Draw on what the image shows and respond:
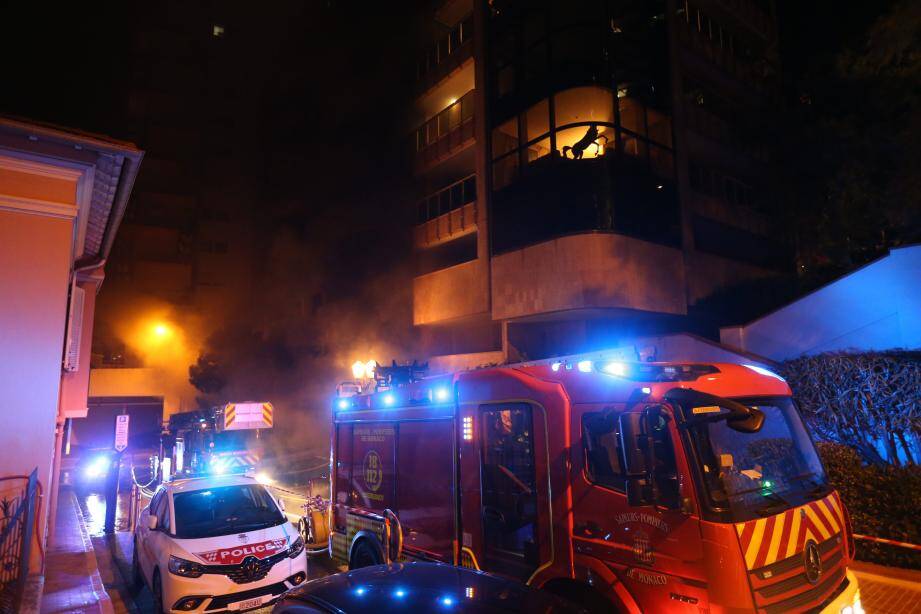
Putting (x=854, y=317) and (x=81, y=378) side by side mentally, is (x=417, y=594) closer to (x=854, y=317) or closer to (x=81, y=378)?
(x=81, y=378)

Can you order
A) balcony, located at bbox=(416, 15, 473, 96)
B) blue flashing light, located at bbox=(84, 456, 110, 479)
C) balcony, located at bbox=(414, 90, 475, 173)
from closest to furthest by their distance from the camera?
balcony, located at bbox=(414, 90, 475, 173) < balcony, located at bbox=(416, 15, 473, 96) < blue flashing light, located at bbox=(84, 456, 110, 479)

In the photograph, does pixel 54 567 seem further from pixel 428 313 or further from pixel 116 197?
pixel 428 313

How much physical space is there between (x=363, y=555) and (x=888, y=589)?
5.44 meters

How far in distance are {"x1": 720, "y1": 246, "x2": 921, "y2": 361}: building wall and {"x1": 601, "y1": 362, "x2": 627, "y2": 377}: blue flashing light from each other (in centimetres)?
937

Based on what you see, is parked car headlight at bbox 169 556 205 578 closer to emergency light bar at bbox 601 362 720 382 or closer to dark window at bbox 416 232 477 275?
emergency light bar at bbox 601 362 720 382

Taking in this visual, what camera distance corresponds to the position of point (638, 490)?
3.32 meters

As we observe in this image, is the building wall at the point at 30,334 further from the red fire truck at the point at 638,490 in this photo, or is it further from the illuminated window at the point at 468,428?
the illuminated window at the point at 468,428

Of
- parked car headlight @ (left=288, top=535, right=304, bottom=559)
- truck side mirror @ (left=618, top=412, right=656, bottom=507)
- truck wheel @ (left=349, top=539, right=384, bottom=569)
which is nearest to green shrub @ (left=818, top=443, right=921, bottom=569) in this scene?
truck side mirror @ (left=618, top=412, right=656, bottom=507)

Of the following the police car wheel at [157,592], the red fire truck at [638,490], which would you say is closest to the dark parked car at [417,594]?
the red fire truck at [638,490]

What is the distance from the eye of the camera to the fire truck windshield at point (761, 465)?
3275 millimetres

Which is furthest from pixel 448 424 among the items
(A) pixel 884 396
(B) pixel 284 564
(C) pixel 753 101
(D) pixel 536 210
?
(C) pixel 753 101

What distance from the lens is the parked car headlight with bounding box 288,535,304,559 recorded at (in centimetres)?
592

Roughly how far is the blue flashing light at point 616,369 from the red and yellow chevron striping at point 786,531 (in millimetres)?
1137

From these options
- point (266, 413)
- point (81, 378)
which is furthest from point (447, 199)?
point (81, 378)
